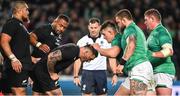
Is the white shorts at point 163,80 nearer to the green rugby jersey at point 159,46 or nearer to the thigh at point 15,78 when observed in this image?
the green rugby jersey at point 159,46

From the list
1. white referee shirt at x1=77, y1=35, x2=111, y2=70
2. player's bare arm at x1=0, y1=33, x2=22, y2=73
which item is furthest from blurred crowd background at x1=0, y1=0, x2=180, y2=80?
player's bare arm at x1=0, y1=33, x2=22, y2=73

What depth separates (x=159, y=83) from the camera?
10422 mm

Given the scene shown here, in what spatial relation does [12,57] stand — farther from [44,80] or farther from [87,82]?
[87,82]

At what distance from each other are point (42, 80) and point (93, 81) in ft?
7.98

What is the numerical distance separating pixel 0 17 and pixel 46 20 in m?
1.38

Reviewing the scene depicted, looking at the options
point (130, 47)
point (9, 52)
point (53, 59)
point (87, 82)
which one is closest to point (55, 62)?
point (53, 59)

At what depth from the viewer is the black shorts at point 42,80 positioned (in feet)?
33.5

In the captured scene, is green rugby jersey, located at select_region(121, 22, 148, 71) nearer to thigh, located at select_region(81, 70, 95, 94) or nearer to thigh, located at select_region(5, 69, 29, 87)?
thigh, located at select_region(5, 69, 29, 87)

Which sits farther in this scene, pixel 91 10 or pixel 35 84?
pixel 91 10

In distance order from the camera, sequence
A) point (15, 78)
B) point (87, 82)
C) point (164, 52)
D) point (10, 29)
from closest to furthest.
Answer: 1. point (164, 52)
2. point (10, 29)
3. point (15, 78)
4. point (87, 82)

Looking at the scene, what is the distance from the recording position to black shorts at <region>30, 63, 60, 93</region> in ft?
33.5

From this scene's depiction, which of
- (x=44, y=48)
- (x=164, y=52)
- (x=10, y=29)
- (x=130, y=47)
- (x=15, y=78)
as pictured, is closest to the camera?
(x=130, y=47)

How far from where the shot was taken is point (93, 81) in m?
12.6

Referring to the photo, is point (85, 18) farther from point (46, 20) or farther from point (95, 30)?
point (95, 30)
